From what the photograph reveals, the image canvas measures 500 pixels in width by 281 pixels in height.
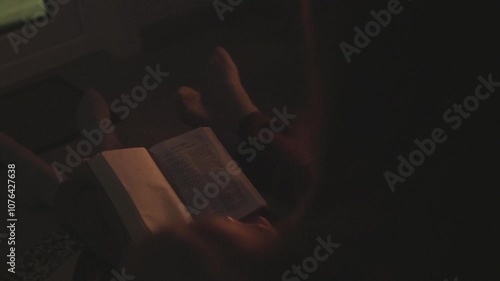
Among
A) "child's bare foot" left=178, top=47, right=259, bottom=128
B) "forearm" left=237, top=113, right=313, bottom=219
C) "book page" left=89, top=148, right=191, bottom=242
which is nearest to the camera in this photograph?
"book page" left=89, top=148, right=191, bottom=242

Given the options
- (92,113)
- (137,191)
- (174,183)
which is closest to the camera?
(137,191)

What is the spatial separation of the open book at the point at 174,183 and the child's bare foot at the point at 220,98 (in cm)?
11

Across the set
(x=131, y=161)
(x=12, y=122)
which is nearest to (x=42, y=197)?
(x=131, y=161)

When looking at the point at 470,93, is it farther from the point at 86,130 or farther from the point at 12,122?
the point at 12,122

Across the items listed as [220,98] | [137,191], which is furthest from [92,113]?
[137,191]

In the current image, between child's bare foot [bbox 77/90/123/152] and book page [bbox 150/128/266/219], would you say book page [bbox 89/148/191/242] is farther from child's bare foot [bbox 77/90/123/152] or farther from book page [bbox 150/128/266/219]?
child's bare foot [bbox 77/90/123/152]

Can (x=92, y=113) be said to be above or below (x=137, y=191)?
above

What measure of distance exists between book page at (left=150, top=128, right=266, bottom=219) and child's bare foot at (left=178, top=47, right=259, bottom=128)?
12cm

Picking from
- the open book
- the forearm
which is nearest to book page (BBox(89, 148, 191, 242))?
the open book

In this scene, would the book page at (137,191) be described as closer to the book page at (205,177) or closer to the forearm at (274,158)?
the book page at (205,177)

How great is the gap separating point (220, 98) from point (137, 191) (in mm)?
450

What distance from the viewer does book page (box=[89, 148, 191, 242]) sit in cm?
97

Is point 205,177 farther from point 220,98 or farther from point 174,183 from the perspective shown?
point 220,98

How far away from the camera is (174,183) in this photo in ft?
3.72
